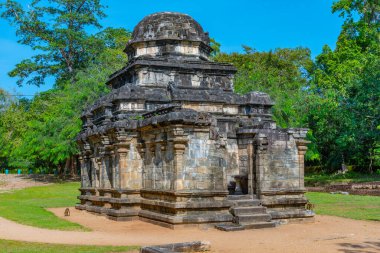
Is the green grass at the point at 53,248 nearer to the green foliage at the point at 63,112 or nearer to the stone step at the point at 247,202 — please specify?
the stone step at the point at 247,202

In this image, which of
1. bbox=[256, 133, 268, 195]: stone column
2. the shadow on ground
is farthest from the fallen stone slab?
bbox=[256, 133, 268, 195]: stone column

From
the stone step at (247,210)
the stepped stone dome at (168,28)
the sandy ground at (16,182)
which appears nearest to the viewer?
the stone step at (247,210)

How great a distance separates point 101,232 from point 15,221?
430 centimetres

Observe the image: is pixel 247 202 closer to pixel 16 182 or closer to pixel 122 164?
pixel 122 164

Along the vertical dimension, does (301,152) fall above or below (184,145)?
below

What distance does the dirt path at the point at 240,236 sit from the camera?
11.6m

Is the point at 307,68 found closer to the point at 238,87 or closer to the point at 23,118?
the point at 238,87

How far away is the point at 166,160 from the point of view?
15.4 meters

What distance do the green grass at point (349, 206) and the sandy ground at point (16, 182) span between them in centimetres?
2421

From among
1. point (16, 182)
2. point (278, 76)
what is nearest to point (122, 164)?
point (16, 182)

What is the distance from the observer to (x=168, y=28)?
64.6 ft

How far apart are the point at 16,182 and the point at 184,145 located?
31.7 m

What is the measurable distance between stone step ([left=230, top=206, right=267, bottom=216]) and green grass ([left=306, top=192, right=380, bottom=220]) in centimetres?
423

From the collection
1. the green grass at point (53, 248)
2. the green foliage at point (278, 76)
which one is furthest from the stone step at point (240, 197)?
the green foliage at point (278, 76)
